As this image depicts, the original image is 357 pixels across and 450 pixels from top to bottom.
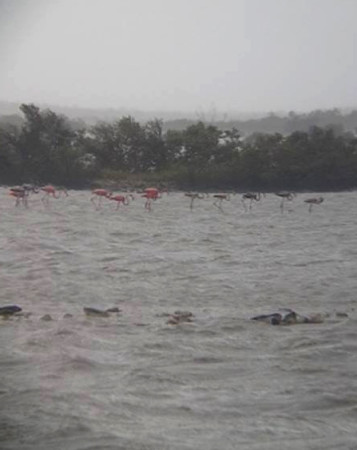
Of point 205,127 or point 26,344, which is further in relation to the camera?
point 205,127

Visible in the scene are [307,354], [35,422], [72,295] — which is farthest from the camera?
[72,295]

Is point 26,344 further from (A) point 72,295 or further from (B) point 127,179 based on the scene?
(B) point 127,179

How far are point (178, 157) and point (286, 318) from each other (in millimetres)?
11801

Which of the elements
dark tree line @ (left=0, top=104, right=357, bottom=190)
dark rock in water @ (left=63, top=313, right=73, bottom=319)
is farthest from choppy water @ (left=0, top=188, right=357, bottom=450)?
dark tree line @ (left=0, top=104, right=357, bottom=190)

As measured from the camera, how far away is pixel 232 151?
13844mm

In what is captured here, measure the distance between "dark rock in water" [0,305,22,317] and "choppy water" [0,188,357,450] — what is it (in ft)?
0.31

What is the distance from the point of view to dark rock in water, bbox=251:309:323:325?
2486 mm

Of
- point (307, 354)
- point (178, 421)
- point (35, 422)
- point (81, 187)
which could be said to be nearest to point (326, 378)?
point (307, 354)

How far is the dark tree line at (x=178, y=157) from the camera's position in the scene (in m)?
12.5

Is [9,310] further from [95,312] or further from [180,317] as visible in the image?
[180,317]

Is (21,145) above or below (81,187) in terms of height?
above

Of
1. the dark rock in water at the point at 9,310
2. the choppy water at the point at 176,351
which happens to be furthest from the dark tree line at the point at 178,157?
the dark rock in water at the point at 9,310

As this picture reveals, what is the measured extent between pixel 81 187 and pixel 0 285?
9.49 m

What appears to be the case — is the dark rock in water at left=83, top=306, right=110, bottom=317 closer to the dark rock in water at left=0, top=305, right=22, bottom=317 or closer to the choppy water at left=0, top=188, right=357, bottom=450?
the choppy water at left=0, top=188, right=357, bottom=450
